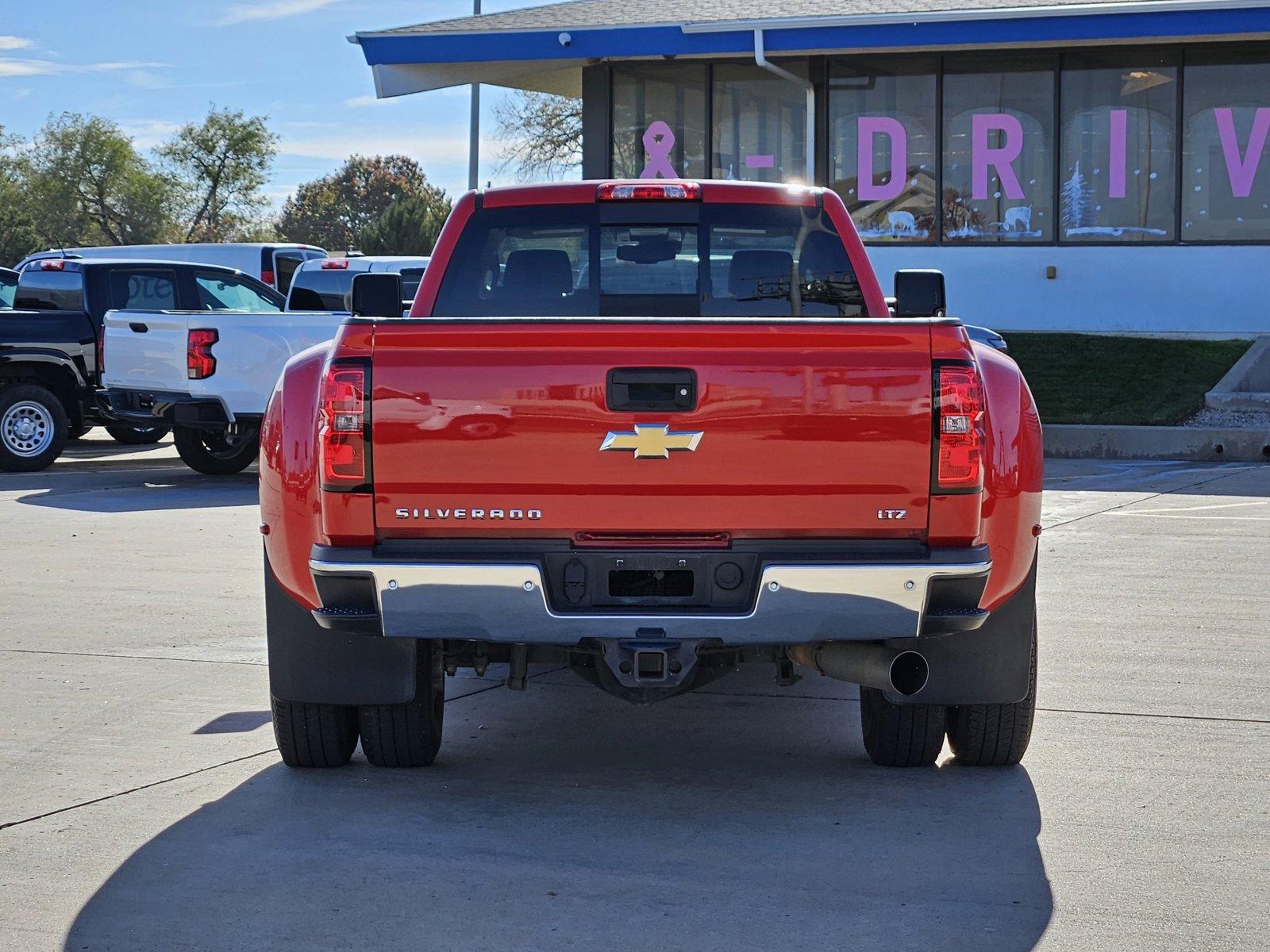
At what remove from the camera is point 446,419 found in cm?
473

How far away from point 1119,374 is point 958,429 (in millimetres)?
16596

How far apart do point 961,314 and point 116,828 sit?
801 inches

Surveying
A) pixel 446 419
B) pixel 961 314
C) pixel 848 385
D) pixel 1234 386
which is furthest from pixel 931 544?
pixel 961 314

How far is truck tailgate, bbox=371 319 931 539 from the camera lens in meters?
4.72

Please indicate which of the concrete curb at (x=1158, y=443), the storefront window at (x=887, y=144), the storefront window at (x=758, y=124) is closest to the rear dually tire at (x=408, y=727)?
the concrete curb at (x=1158, y=443)

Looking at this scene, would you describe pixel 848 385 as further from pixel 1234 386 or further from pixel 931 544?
pixel 1234 386

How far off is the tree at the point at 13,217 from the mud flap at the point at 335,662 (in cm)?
6478

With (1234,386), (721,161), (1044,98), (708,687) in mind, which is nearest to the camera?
(708,687)

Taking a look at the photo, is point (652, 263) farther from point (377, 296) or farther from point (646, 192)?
point (377, 296)

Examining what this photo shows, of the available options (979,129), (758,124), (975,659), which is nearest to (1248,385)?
(979,129)

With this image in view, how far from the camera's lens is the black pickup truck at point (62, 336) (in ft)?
53.5

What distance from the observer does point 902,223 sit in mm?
24422

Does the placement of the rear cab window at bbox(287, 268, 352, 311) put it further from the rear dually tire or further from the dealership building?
the rear dually tire

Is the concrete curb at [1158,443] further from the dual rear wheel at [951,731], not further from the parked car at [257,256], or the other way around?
the parked car at [257,256]
